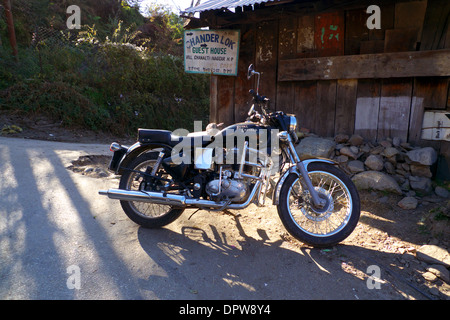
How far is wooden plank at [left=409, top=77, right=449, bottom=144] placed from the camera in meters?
4.19

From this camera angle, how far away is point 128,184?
3.59 meters

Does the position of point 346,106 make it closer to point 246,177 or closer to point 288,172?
point 288,172

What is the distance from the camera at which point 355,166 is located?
180 inches

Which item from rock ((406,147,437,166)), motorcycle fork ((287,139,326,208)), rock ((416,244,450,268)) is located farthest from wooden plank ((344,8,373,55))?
rock ((416,244,450,268))

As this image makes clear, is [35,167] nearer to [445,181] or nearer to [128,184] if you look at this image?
[128,184]

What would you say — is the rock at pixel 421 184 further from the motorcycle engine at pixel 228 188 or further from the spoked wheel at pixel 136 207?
the spoked wheel at pixel 136 207

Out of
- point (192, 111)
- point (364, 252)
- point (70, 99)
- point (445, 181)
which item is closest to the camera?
point (364, 252)

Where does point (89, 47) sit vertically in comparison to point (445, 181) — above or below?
above

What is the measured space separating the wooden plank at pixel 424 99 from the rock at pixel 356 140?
62cm

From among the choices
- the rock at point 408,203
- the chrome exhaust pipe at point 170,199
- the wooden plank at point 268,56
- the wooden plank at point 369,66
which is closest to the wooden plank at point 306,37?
the wooden plank at point 369,66

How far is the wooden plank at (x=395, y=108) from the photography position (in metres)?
4.44

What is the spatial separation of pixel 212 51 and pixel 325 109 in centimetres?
215
